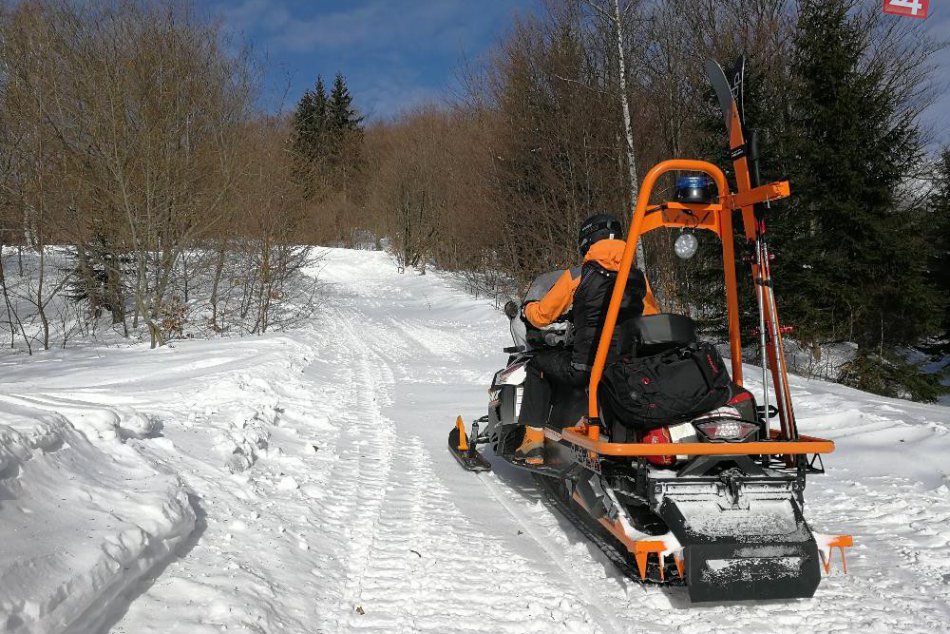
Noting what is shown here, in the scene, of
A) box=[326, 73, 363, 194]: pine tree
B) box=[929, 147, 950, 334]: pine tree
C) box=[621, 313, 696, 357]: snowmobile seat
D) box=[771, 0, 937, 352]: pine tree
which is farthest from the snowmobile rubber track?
box=[326, 73, 363, 194]: pine tree

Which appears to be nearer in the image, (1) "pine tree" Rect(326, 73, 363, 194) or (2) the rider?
(2) the rider

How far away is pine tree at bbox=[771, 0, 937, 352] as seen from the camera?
44.5ft

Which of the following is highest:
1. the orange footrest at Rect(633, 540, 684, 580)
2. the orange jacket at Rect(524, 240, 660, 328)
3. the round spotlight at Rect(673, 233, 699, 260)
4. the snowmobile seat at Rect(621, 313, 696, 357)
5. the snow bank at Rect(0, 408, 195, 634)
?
the round spotlight at Rect(673, 233, 699, 260)

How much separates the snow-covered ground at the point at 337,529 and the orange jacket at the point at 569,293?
1.38 m

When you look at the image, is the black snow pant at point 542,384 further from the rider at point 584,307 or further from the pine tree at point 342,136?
the pine tree at point 342,136

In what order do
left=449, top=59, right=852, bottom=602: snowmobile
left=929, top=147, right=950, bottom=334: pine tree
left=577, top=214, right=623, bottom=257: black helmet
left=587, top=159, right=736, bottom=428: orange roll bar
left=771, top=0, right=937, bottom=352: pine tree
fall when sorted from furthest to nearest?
left=929, top=147, right=950, bottom=334: pine tree < left=771, top=0, right=937, bottom=352: pine tree < left=577, top=214, right=623, bottom=257: black helmet < left=587, top=159, right=736, bottom=428: orange roll bar < left=449, top=59, right=852, bottom=602: snowmobile

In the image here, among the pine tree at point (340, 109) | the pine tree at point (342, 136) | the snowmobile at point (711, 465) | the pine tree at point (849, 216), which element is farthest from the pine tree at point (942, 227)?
the pine tree at point (340, 109)

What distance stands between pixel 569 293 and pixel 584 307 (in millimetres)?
569

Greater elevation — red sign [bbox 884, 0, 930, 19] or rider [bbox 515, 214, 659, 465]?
red sign [bbox 884, 0, 930, 19]

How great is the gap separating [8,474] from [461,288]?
26123mm

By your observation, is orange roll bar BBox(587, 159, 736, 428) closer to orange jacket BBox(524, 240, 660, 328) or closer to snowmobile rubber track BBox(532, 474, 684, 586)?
orange jacket BBox(524, 240, 660, 328)

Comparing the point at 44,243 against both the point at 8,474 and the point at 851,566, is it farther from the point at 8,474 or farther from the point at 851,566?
the point at 851,566

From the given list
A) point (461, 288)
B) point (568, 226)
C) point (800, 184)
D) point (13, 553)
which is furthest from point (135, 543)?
point (461, 288)

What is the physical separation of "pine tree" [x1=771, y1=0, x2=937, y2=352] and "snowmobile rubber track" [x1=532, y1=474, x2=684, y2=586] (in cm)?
1047
